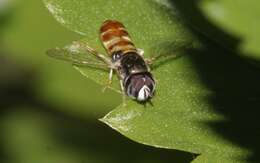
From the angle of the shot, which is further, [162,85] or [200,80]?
[162,85]

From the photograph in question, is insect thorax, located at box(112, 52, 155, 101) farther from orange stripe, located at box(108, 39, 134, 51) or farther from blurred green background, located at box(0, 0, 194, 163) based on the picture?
blurred green background, located at box(0, 0, 194, 163)

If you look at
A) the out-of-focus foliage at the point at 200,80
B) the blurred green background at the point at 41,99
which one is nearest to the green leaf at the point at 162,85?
the out-of-focus foliage at the point at 200,80

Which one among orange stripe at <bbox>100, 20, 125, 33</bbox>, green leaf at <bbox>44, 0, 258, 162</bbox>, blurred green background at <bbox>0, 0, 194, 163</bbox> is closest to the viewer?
green leaf at <bbox>44, 0, 258, 162</bbox>

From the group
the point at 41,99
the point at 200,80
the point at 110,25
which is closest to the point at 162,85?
the point at 200,80

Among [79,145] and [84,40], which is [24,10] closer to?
[79,145]

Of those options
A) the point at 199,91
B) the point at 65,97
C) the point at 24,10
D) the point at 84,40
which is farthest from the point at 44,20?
the point at 199,91

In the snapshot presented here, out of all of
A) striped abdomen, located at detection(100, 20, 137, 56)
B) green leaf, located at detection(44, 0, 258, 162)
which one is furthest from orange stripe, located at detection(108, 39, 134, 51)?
green leaf, located at detection(44, 0, 258, 162)

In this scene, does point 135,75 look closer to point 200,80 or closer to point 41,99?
point 200,80
